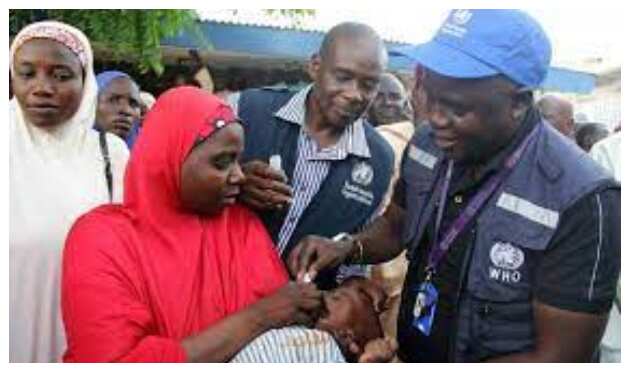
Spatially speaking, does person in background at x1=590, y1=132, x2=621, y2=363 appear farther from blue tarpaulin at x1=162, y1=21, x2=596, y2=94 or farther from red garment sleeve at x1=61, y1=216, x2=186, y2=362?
blue tarpaulin at x1=162, y1=21, x2=596, y2=94

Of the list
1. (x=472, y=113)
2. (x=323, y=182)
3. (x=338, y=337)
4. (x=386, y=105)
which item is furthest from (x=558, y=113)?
(x=338, y=337)

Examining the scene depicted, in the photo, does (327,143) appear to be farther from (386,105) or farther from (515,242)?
(386,105)

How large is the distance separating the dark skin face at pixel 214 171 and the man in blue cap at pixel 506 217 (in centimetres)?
32

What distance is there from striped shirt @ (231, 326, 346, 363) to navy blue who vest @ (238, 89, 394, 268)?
58 centimetres

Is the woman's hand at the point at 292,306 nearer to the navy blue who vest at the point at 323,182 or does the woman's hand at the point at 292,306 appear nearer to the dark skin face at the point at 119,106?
the navy blue who vest at the point at 323,182

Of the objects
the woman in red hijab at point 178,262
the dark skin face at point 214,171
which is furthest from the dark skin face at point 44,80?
the dark skin face at point 214,171

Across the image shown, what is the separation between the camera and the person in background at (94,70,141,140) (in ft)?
11.5

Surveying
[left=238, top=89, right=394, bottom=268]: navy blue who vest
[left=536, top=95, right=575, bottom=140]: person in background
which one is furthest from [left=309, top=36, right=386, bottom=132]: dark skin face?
[left=536, top=95, right=575, bottom=140]: person in background

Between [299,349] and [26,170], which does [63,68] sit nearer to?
[26,170]

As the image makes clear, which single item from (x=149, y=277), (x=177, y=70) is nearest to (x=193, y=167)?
(x=149, y=277)

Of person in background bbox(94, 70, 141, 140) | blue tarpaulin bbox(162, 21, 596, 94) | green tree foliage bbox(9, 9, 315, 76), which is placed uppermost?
green tree foliage bbox(9, 9, 315, 76)

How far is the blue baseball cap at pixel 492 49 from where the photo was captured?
1737 mm

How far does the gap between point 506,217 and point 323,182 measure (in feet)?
2.54

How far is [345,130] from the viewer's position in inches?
97.3
